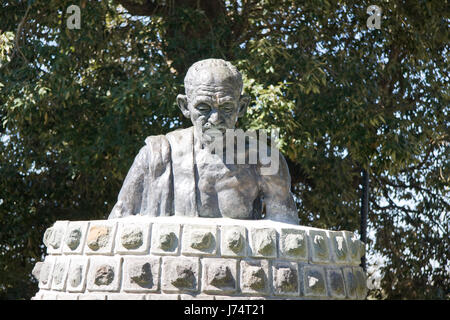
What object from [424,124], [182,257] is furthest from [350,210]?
[182,257]

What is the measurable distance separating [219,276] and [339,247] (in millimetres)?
968

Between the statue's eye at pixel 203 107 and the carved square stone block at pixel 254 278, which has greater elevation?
the statue's eye at pixel 203 107

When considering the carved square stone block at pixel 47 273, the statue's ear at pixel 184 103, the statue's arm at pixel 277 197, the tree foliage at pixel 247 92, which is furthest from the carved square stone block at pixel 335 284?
the tree foliage at pixel 247 92

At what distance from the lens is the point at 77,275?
A: 501 centimetres

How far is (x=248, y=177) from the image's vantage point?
18.6 feet

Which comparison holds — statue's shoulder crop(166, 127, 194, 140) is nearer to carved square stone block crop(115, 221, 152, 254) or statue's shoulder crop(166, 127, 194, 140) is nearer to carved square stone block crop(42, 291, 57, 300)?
carved square stone block crop(115, 221, 152, 254)

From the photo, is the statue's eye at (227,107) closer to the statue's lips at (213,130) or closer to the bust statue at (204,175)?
the bust statue at (204,175)

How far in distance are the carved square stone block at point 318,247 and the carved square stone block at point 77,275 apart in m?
1.51

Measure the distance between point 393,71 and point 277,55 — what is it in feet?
7.69

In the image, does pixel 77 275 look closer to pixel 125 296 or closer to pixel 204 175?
pixel 125 296

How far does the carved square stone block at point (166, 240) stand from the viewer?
4.84m

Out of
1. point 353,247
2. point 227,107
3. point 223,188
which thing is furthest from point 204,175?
point 353,247

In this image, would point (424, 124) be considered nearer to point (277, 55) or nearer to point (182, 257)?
point (277, 55)
